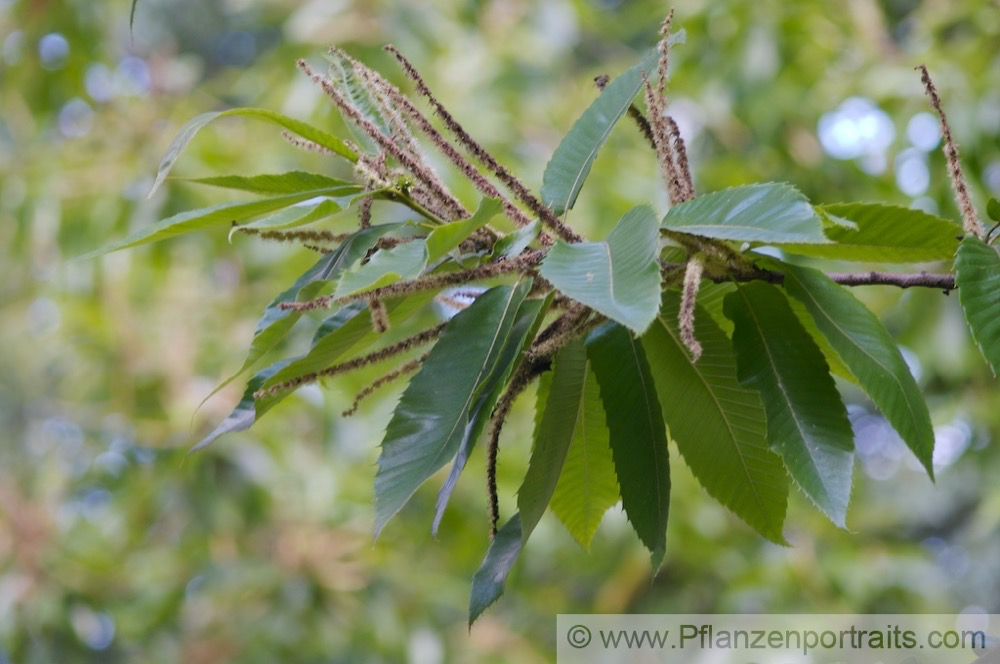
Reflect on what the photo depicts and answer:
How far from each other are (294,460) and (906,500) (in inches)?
103

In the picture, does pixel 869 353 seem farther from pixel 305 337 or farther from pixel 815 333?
pixel 305 337

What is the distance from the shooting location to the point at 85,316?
8.85 ft

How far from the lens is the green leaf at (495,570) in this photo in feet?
1.97

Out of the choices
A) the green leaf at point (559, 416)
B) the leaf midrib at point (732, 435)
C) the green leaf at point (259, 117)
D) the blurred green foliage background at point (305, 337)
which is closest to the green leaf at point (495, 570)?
the green leaf at point (559, 416)

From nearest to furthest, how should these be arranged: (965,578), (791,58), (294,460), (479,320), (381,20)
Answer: (479,320) < (791,58) < (381,20) < (294,460) < (965,578)

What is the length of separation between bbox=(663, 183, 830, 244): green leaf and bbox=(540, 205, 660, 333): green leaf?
0.03 metres

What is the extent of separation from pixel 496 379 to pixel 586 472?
161mm

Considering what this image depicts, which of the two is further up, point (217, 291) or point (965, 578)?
point (217, 291)

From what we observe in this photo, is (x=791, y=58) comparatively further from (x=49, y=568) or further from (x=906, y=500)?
(x=906, y=500)

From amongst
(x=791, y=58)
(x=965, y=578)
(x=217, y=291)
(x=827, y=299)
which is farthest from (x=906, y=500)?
(x=827, y=299)

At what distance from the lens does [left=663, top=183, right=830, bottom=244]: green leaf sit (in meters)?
0.49

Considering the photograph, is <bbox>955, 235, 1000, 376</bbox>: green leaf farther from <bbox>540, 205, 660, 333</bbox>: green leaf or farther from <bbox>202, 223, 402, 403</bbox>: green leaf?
<bbox>202, 223, 402, 403</bbox>: green leaf

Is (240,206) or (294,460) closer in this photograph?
(240,206)

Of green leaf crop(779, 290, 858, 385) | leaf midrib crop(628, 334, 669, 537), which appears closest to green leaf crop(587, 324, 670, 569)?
leaf midrib crop(628, 334, 669, 537)
